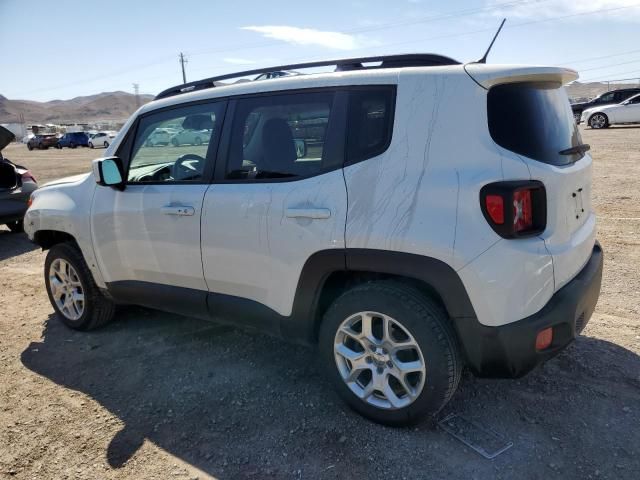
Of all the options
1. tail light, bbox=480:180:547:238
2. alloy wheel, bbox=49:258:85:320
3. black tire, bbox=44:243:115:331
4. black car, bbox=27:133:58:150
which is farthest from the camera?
black car, bbox=27:133:58:150

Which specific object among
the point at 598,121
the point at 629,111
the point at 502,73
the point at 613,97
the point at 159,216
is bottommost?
the point at 598,121

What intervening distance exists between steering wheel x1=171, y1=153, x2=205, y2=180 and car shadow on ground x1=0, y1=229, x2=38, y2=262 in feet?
14.5

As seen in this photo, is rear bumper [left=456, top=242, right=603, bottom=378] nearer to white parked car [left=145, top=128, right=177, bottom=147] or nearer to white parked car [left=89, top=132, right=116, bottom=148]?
white parked car [left=145, top=128, right=177, bottom=147]

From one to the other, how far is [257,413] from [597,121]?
970 inches

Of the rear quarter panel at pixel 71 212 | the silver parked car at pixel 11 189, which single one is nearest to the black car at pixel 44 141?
the silver parked car at pixel 11 189

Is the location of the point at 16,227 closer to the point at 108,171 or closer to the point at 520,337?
the point at 108,171

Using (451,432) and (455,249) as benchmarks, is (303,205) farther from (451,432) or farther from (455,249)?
(451,432)

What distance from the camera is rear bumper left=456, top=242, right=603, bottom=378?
2.33 meters

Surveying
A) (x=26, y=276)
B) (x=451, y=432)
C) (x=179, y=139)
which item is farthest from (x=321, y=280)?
(x=26, y=276)

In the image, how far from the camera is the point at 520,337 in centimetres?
232

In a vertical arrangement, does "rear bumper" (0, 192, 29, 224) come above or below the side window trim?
below

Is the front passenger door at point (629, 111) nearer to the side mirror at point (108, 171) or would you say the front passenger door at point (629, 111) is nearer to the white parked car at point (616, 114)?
the white parked car at point (616, 114)

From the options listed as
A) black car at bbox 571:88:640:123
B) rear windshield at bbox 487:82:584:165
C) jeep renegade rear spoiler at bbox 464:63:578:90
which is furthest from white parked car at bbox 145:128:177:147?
black car at bbox 571:88:640:123

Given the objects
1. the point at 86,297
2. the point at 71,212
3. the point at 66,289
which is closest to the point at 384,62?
the point at 71,212
